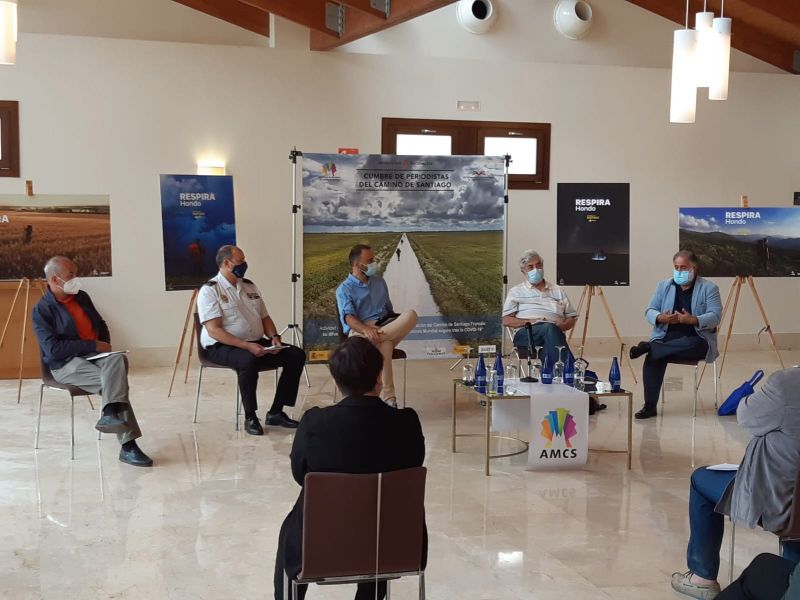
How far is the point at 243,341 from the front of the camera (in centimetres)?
694

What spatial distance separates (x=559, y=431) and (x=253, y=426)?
7.11 feet

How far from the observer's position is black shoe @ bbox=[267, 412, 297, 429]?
698 cm

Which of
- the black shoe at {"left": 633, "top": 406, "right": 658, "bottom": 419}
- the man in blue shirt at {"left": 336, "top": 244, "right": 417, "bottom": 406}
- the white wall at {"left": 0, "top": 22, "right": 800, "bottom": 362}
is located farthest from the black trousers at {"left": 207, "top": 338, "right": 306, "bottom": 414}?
the white wall at {"left": 0, "top": 22, "right": 800, "bottom": 362}

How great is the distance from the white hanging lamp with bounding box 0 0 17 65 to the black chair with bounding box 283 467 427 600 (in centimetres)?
375

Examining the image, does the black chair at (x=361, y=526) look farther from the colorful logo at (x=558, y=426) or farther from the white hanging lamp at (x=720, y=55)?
the white hanging lamp at (x=720, y=55)

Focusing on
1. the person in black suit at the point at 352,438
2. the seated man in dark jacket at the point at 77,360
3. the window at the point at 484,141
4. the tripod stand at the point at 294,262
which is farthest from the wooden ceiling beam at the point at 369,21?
the person in black suit at the point at 352,438

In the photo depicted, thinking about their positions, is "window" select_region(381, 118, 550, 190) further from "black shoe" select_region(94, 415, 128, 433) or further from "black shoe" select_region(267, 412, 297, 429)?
"black shoe" select_region(94, 415, 128, 433)

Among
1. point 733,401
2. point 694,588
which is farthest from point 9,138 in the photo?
point 694,588

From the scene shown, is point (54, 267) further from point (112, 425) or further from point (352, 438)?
point (352, 438)

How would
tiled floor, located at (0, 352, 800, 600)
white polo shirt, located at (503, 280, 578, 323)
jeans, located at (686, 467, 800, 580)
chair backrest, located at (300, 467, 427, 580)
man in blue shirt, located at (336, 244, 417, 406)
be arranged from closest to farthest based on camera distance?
chair backrest, located at (300, 467, 427, 580), jeans, located at (686, 467, 800, 580), tiled floor, located at (0, 352, 800, 600), man in blue shirt, located at (336, 244, 417, 406), white polo shirt, located at (503, 280, 578, 323)

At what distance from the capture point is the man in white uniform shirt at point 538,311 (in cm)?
768

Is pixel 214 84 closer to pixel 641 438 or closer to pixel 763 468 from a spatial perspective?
pixel 641 438

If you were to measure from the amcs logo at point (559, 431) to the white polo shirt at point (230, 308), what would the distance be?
2.38 m

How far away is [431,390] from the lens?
27.9 feet
